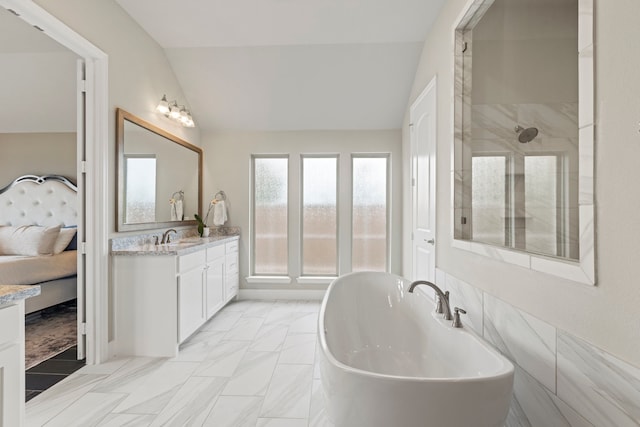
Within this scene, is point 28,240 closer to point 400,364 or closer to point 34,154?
point 34,154

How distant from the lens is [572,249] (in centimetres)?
105

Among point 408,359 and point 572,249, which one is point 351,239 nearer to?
point 408,359

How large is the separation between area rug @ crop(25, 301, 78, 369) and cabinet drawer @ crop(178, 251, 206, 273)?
1125 millimetres

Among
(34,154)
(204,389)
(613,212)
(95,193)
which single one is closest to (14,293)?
(204,389)

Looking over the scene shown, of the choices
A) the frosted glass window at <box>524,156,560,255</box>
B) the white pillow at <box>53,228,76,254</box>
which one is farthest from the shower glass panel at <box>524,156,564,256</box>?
the white pillow at <box>53,228,76,254</box>

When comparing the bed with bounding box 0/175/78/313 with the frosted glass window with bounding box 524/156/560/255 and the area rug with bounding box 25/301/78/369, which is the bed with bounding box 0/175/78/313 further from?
the frosted glass window with bounding box 524/156/560/255

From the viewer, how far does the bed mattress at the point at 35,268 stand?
9.23 ft

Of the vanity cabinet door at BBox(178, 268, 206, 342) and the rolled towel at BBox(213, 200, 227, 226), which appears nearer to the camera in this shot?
the vanity cabinet door at BBox(178, 268, 206, 342)

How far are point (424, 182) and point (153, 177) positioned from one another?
2524mm

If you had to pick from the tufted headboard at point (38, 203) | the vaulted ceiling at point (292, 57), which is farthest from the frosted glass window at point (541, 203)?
the tufted headboard at point (38, 203)

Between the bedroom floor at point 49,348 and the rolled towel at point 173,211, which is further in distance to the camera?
the rolled towel at point 173,211

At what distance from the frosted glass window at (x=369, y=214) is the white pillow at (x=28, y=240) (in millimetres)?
3431

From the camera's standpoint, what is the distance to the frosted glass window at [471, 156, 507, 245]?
1.62m

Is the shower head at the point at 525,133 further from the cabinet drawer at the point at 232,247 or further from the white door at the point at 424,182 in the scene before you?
the cabinet drawer at the point at 232,247
